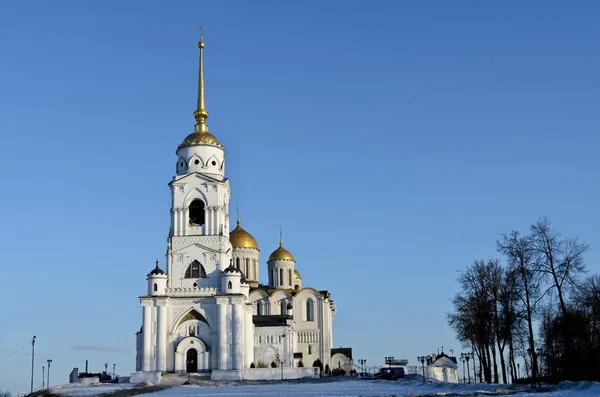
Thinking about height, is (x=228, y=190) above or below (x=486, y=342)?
above

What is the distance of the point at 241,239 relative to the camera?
267 feet

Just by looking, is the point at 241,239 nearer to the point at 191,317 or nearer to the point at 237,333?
the point at 191,317

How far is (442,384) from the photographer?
36.4m

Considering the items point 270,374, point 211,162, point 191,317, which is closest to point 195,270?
point 191,317

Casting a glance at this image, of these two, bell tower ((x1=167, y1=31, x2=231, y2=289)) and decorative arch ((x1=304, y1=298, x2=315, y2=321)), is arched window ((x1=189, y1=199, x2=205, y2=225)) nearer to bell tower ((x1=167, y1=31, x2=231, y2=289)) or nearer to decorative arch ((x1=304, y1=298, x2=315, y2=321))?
bell tower ((x1=167, y1=31, x2=231, y2=289))

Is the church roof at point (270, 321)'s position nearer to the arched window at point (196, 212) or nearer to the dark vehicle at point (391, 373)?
the dark vehicle at point (391, 373)

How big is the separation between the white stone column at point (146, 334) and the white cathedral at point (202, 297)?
0.08 meters

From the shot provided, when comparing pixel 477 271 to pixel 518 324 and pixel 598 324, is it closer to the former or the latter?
pixel 518 324

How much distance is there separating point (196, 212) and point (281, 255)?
2147 cm

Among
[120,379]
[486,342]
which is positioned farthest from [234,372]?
[486,342]

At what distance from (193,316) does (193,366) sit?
3.84 metres

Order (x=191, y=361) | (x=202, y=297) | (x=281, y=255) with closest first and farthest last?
1. (x=191, y=361)
2. (x=202, y=297)
3. (x=281, y=255)

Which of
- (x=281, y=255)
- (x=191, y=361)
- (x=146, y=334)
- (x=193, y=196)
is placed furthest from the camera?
(x=281, y=255)

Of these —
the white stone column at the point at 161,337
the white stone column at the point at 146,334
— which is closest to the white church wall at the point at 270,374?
the white stone column at the point at 161,337
